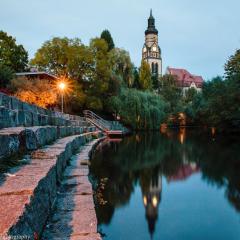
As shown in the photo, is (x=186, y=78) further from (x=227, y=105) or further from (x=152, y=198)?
(x=152, y=198)

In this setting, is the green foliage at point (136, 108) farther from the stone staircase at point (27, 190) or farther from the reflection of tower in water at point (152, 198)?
the stone staircase at point (27, 190)

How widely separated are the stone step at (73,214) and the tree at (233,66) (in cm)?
3264

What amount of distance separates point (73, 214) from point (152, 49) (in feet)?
381

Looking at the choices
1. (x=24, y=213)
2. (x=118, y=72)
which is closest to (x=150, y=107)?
(x=118, y=72)

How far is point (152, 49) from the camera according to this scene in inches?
4577

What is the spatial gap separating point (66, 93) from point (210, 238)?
2765 centimetres

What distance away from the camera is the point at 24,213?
8.08ft

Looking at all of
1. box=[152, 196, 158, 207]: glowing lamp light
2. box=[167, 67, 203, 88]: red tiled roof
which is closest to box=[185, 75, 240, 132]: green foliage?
box=[152, 196, 158, 207]: glowing lamp light

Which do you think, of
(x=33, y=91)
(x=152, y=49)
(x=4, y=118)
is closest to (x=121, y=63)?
(x=33, y=91)

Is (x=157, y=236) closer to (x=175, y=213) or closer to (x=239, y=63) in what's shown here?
(x=175, y=213)

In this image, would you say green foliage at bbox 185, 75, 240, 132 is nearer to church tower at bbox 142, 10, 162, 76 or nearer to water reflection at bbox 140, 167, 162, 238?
water reflection at bbox 140, 167, 162, 238

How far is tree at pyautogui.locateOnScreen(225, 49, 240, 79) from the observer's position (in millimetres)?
35562

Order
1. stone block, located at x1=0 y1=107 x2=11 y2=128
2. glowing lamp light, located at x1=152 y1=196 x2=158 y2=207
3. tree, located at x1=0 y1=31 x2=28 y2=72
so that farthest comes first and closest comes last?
1. tree, located at x1=0 y1=31 x2=28 y2=72
2. glowing lamp light, located at x1=152 y1=196 x2=158 y2=207
3. stone block, located at x1=0 y1=107 x2=11 y2=128

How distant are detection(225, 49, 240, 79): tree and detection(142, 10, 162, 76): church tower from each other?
75.9 meters
